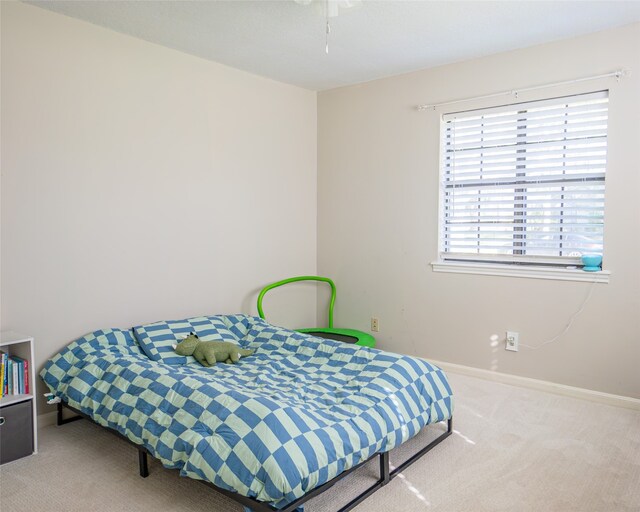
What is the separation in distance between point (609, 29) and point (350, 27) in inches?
63.2

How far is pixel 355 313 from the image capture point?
4.43 meters

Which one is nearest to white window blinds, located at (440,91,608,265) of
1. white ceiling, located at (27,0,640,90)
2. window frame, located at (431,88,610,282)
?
window frame, located at (431,88,610,282)

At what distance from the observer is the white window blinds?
327 cm

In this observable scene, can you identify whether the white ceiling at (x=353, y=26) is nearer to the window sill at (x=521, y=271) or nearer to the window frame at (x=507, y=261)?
the window frame at (x=507, y=261)

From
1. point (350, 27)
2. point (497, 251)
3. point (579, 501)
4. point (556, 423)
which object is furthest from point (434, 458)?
point (350, 27)

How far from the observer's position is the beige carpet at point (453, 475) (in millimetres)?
2096

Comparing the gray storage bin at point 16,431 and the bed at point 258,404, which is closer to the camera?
the bed at point 258,404

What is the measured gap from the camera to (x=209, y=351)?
294 cm

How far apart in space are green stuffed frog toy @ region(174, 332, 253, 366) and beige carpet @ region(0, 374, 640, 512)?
61 cm

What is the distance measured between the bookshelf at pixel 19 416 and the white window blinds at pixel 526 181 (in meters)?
2.89

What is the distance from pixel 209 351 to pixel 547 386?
2295mm

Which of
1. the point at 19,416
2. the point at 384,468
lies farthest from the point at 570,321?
the point at 19,416

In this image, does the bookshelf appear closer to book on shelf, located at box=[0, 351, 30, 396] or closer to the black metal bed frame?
book on shelf, located at box=[0, 351, 30, 396]

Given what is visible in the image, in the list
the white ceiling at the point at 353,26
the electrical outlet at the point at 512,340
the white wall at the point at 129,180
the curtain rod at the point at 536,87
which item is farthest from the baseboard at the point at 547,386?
the white ceiling at the point at 353,26
